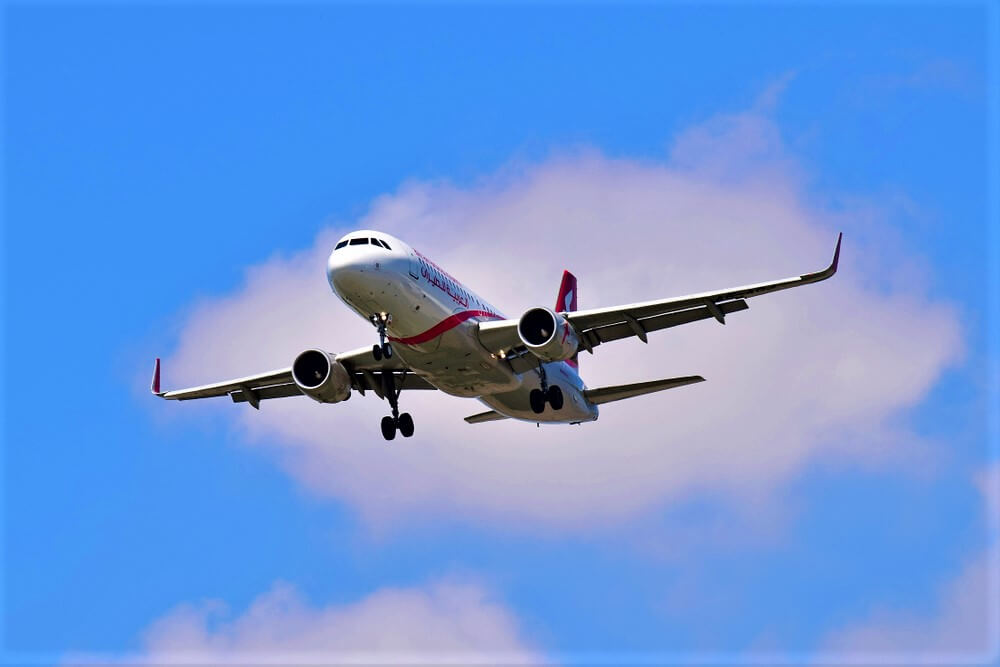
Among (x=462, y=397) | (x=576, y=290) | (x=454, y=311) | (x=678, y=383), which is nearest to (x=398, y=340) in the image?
(x=454, y=311)

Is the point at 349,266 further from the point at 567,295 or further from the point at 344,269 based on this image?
the point at 567,295

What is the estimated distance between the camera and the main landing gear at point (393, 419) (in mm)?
49281

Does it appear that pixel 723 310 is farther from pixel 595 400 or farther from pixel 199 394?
pixel 199 394

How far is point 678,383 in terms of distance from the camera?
157 feet

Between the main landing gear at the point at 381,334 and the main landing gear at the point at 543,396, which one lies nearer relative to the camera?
the main landing gear at the point at 381,334

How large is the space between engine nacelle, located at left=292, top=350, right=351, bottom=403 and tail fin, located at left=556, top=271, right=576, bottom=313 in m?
12.2

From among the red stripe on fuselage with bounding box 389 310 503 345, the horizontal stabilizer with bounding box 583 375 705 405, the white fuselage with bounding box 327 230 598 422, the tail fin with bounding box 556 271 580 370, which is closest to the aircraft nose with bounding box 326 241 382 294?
the white fuselage with bounding box 327 230 598 422

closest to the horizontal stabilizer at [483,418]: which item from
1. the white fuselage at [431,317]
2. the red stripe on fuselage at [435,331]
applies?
the white fuselage at [431,317]

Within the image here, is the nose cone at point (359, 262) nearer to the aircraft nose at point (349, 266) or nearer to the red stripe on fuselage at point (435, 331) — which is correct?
the aircraft nose at point (349, 266)

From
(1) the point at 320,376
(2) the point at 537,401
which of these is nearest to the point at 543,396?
(2) the point at 537,401

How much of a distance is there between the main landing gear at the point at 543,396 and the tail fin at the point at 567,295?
9.21 m

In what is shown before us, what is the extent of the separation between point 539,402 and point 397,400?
180 inches

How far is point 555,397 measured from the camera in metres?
48.8

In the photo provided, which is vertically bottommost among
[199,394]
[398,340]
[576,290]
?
[398,340]
